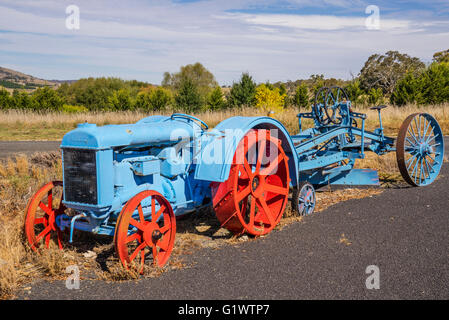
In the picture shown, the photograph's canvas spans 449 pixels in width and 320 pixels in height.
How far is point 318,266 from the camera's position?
12.8 feet

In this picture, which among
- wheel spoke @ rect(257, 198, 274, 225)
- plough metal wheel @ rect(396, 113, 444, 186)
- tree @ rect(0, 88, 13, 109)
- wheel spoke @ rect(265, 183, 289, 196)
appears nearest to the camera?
wheel spoke @ rect(257, 198, 274, 225)

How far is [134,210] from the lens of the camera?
12.7 ft

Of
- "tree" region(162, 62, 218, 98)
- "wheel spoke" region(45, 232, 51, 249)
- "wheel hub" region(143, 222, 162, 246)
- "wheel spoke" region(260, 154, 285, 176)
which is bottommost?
"wheel spoke" region(45, 232, 51, 249)

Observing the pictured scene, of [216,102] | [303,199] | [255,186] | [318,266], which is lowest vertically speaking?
[318,266]

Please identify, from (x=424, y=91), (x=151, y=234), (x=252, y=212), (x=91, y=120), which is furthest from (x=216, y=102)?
(x=151, y=234)

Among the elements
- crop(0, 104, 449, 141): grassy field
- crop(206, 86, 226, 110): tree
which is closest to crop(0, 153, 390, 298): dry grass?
crop(0, 104, 449, 141): grassy field

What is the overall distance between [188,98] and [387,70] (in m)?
21.2

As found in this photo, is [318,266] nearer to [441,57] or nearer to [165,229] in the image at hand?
[165,229]

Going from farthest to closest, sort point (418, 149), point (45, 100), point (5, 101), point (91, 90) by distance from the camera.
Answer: point (91, 90) → point (5, 101) → point (45, 100) → point (418, 149)

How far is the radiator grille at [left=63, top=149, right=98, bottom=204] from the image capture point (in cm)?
371

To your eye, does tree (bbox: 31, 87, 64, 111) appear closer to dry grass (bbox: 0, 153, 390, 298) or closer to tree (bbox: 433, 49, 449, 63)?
dry grass (bbox: 0, 153, 390, 298)

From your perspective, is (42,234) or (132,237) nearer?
(132,237)

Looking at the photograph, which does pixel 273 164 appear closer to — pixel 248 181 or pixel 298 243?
pixel 248 181

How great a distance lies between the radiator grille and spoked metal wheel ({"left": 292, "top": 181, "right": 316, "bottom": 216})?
2.74 meters
